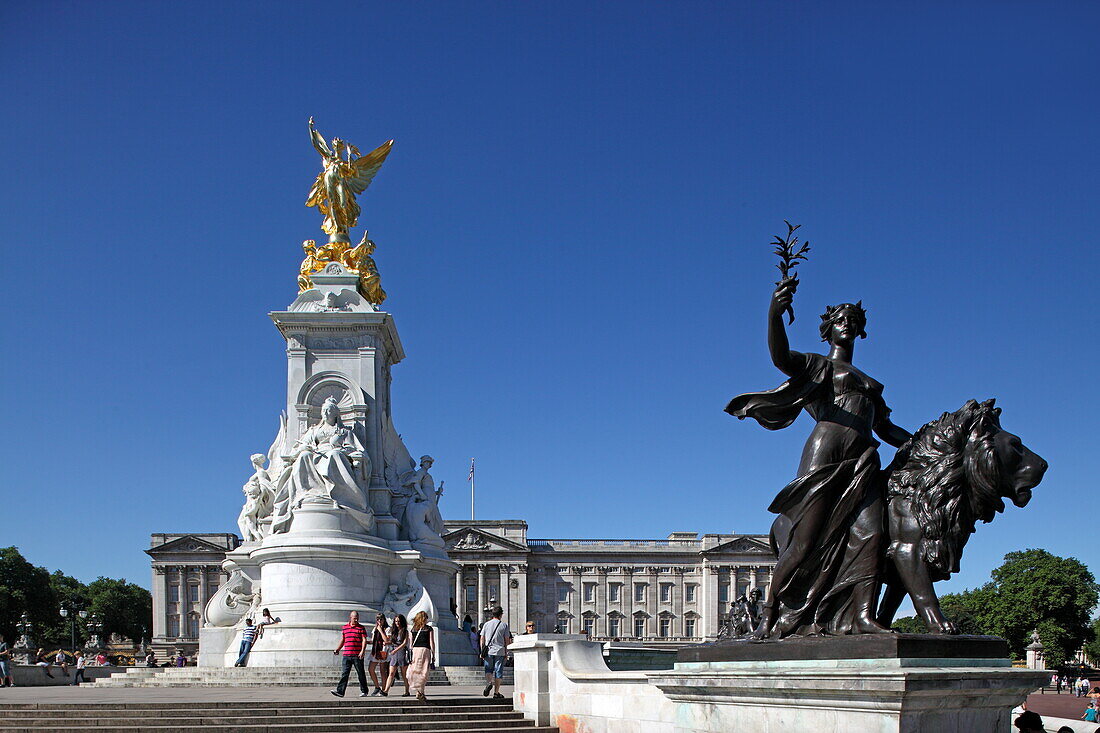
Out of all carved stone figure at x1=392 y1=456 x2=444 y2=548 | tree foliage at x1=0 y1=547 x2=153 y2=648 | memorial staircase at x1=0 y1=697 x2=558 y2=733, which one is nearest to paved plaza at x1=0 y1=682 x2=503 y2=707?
memorial staircase at x1=0 y1=697 x2=558 y2=733

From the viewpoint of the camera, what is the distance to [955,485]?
267 inches

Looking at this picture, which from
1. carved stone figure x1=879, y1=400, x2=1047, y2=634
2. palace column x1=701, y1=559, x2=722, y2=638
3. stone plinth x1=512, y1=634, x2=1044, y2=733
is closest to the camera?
stone plinth x1=512, y1=634, x2=1044, y2=733

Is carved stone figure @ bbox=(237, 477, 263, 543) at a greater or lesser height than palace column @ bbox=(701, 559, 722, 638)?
greater

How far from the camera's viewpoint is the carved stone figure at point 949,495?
6672 mm

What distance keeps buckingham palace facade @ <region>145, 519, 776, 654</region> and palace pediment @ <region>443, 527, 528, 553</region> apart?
4.1 inches

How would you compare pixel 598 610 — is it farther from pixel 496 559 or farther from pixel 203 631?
pixel 203 631

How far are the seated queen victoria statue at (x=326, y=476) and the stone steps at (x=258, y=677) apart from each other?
407 centimetres

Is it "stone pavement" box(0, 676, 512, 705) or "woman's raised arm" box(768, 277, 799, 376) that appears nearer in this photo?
"woman's raised arm" box(768, 277, 799, 376)

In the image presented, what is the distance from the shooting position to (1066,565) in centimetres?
8231

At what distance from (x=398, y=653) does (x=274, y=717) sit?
3.32 metres

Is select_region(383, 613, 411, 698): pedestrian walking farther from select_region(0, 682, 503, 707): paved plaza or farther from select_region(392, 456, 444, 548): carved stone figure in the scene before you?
select_region(392, 456, 444, 548): carved stone figure

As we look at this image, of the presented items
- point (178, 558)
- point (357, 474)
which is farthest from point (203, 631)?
point (178, 558)

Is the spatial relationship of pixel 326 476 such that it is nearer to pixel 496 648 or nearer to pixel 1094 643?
pixel 496 648

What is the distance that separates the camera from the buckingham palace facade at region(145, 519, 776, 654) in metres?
111
